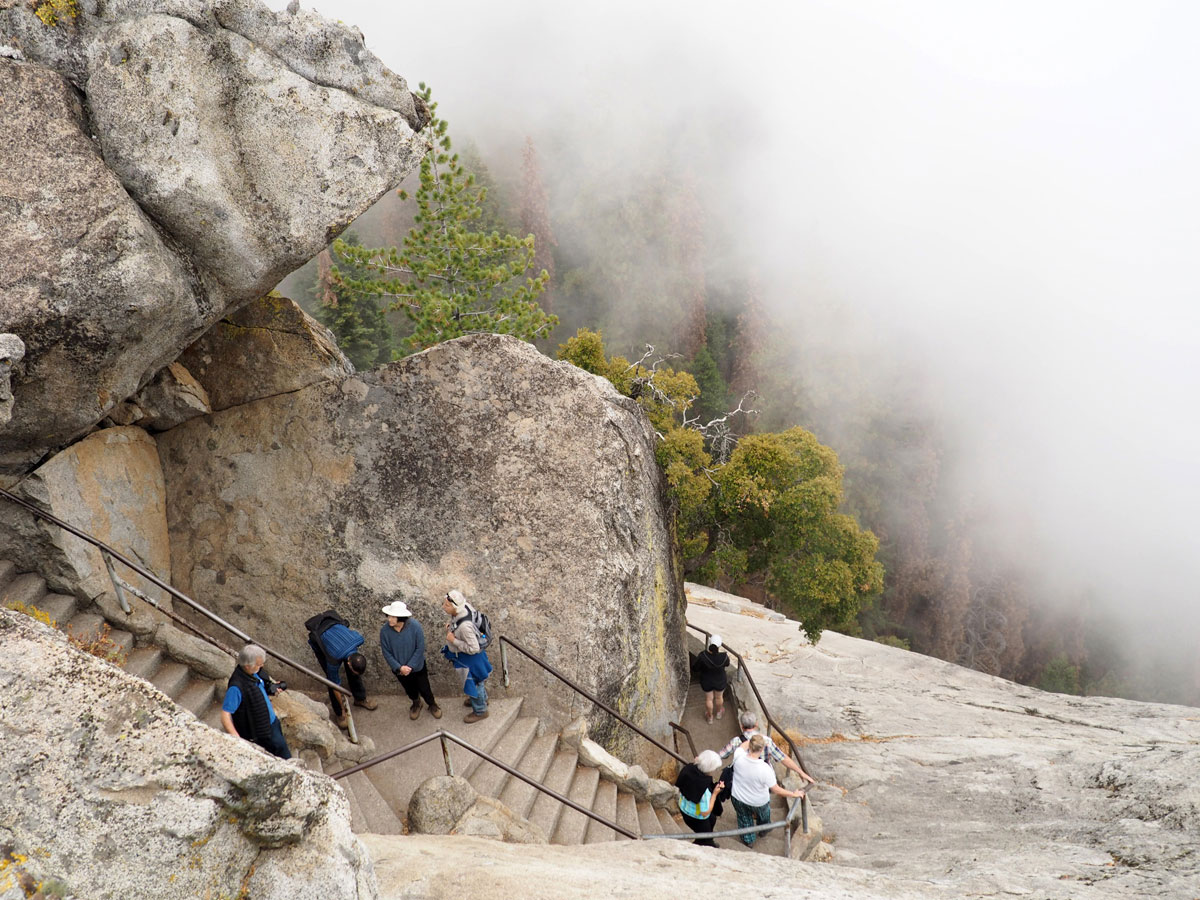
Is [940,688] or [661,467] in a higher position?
[661,467]

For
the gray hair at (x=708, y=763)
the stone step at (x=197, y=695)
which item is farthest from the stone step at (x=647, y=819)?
the stone step at (x=197, y=695)

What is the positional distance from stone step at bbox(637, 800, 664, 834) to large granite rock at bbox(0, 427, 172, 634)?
617 cm

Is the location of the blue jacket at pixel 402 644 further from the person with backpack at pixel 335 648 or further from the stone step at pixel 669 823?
the stone step at pixel 669 823

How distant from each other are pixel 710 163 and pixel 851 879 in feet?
245

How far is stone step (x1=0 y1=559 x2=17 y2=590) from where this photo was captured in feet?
25.5

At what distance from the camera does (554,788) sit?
898 cm

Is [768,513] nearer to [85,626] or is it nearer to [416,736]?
[416,736]

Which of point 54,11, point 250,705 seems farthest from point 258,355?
point 250,705

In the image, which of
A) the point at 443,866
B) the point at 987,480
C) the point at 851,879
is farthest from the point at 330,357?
the point at 987,480

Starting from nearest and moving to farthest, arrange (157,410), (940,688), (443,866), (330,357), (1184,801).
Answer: (443,866)
(1184,801)
(157,410)
(330,357)
(940,688)

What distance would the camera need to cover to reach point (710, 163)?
7419 cm

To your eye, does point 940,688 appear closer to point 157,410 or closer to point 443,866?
point 443,866

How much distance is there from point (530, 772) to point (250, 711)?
356 centimetres

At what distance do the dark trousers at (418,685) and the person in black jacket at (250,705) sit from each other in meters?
2.23
